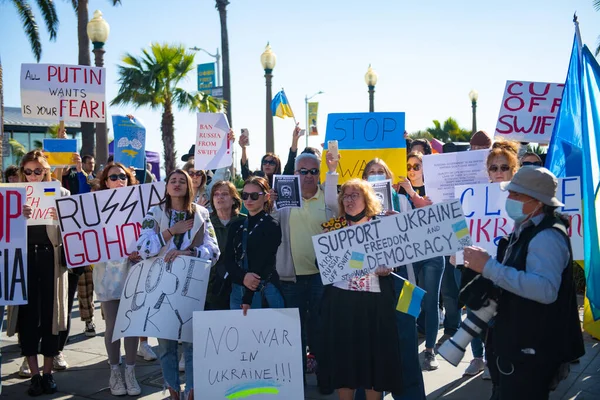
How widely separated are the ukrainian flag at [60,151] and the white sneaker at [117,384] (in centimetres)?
321

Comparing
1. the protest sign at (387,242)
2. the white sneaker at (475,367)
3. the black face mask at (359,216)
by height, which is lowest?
the white sneaker at (475,367)

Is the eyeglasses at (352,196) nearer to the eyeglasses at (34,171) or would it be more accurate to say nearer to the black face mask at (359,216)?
the black face mask at (359,216)

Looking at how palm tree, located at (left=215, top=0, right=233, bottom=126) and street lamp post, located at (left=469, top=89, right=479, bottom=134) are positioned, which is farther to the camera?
street lamp post, located at (left=469, top=89, right=479, bottom=134)

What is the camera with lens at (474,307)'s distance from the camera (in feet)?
9.93

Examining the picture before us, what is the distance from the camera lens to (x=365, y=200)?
3.96 m

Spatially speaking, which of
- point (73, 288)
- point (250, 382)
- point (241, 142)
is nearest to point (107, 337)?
point (73, 288)

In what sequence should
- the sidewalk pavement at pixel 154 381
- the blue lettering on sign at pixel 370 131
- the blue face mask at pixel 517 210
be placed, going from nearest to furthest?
the blue face mask at pixel 517 210 → the sidewalk pavement at pixel 154 381 → the blue lettering on sign at pixel 370 131

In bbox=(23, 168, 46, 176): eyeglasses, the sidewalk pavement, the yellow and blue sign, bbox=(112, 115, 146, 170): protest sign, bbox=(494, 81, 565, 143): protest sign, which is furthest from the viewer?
the yellow and blue sign

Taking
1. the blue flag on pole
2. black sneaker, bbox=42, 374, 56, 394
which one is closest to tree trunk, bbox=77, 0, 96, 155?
black sneaker, bbox=42, 374, 56, 394

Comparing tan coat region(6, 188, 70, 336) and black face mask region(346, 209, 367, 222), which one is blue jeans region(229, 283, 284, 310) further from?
tan coat region(6, 188, 70, 336)

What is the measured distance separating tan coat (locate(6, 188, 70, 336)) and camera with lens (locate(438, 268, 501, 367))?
11.0 feet

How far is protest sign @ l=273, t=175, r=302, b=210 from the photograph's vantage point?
4.72 meters

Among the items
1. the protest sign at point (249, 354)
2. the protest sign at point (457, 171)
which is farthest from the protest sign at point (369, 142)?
the protest sign at point (249, 354)

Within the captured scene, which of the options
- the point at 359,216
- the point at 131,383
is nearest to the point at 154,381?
the point at 131,383
